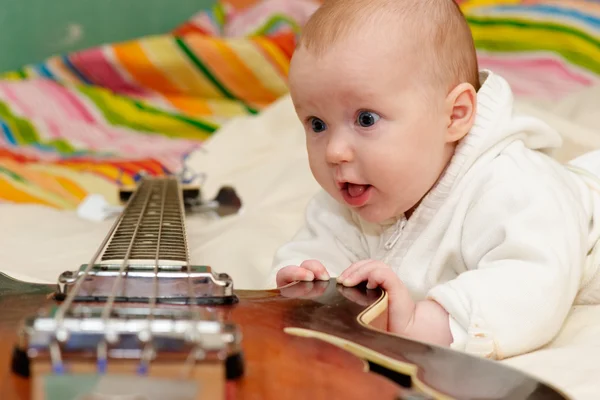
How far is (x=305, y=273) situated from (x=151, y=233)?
24 centimetres

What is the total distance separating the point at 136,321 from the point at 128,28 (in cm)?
226

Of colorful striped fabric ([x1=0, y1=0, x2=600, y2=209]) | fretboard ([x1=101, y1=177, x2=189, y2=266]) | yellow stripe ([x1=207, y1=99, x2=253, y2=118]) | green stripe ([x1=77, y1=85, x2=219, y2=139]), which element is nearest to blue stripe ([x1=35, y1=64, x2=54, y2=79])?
colorful striped fabric ([x1=0, y1=0, x2=600, y2=209])

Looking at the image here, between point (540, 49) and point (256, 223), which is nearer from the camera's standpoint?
point (256, 223)

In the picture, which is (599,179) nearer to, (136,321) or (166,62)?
(136,321)

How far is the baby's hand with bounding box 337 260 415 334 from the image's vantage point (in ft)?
2.99

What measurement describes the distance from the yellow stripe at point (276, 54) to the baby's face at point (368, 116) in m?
1.32

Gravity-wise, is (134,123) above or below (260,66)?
below

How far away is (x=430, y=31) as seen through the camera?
3.35 ft

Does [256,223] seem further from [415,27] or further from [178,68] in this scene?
[178,68]

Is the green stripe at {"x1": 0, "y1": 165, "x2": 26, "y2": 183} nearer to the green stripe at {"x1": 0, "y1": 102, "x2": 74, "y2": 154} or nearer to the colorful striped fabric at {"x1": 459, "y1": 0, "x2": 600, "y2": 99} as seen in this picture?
the green stripe at {"x1": 0, "y1": 102, "x2": 74, "y2": 154}

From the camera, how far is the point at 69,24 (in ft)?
8.53

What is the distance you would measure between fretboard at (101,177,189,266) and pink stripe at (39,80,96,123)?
0.87m

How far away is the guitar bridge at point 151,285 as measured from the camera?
80 cm

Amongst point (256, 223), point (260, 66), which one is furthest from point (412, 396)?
point (260, 66)
